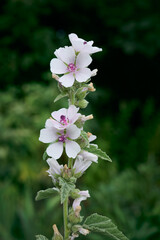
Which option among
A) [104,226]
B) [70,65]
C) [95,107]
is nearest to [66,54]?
[70,65]

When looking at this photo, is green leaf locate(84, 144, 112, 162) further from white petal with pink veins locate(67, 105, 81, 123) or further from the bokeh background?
the bokeh background

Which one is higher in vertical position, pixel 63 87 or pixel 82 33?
pixel 82 33

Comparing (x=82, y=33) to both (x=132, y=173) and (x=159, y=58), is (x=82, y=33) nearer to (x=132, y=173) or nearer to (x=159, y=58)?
(x=159, y=58)

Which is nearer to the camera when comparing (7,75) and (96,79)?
(7,75)

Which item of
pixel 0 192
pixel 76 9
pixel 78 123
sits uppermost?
pixel 76 9

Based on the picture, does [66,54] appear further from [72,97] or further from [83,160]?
[83,160]

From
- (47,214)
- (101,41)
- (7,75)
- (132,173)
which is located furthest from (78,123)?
(101,41)

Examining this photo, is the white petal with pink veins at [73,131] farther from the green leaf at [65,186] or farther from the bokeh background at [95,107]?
the bokeh background at [95,107]
